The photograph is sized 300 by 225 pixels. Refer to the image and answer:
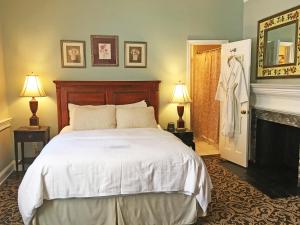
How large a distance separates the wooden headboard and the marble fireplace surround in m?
1.63

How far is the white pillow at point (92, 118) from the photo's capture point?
3.59 metres

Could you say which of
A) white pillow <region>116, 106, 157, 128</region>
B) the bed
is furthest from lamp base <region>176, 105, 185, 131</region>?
the bed

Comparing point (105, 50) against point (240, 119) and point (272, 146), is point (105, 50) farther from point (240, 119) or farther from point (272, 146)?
point (272, 146)

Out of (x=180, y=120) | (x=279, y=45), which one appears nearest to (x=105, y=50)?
(x=180, y=120)

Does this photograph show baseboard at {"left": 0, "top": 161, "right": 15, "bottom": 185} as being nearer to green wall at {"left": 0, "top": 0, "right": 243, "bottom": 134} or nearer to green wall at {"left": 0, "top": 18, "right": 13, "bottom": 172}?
green wall at {"left": 0, "top": 18, "right": 13, "bottom": 172}

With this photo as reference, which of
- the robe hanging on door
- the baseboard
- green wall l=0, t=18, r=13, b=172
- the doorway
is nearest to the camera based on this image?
the baseboard

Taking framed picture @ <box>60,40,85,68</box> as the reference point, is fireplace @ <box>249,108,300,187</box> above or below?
below

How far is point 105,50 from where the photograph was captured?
4.23m

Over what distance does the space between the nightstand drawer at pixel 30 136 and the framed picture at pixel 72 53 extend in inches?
45.3

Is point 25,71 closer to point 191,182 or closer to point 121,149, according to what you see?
point 121,149

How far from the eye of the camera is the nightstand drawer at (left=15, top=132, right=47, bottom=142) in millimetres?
3732

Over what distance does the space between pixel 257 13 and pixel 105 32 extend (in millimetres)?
2486

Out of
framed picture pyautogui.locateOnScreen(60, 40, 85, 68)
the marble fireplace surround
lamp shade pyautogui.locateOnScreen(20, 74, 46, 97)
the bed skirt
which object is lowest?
the bed skirt

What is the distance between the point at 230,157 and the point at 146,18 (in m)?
2.72
